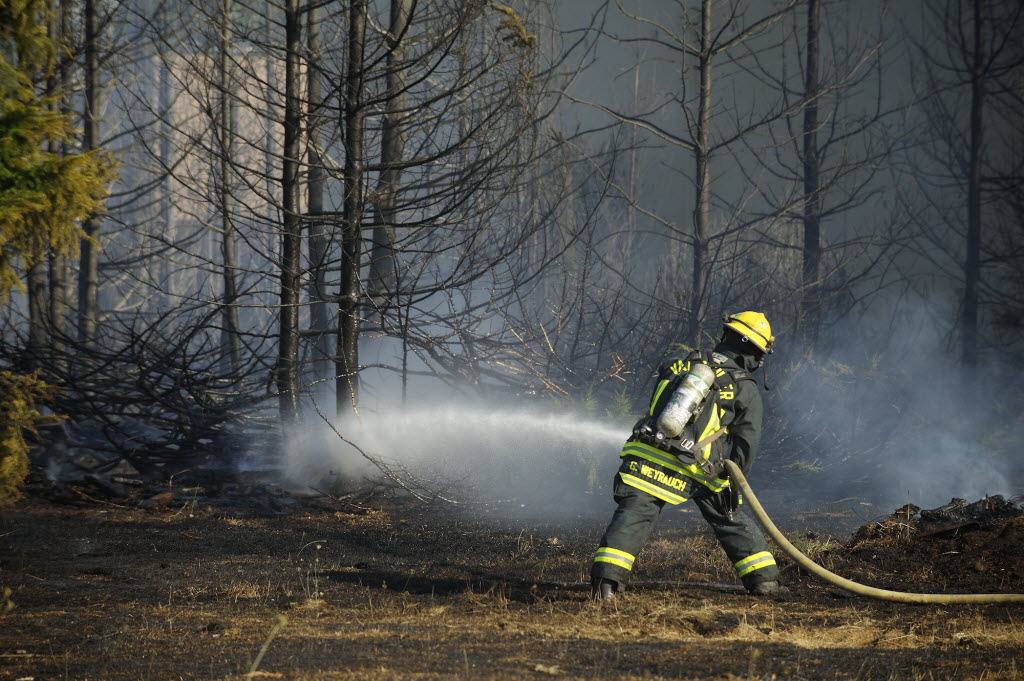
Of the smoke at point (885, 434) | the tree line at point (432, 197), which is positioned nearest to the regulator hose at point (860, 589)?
the tree line at point (432, 197)

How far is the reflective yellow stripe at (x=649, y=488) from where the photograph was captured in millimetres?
4941

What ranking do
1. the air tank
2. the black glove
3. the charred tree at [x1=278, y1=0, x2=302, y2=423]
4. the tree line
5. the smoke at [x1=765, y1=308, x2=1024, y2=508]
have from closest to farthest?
the air tank
the black glove
the tree line
the charred tree at [x1=278, y1=0, x2=302, y2=423]
the smoke at [x1=765, y1=308, x2=1024, y2=508]

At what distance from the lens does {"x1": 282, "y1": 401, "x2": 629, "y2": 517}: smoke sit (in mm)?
9188

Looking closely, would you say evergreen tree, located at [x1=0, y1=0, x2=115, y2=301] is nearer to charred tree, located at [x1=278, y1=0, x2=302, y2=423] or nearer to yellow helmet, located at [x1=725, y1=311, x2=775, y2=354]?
charred tree, located at [x1=278, y1=0, x2=302, y2=423]

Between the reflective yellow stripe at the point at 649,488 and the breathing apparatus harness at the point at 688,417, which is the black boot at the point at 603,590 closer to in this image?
the reflective yellow stripe at the point at 649,488

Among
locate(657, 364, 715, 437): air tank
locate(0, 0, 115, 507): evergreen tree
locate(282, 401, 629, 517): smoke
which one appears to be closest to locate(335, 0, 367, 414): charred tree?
locate(282, 401, 629, 517): smoke

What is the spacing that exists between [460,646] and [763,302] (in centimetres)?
893

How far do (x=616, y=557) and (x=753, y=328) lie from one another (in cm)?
165

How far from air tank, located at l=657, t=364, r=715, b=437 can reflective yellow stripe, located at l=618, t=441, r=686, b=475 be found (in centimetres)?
18

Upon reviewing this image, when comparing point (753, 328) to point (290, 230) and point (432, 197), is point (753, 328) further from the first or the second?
point (290, 230)

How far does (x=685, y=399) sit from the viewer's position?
488cm

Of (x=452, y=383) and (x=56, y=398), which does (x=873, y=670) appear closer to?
(x=452, y=383)

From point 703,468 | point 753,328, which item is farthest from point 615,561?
point 753,328

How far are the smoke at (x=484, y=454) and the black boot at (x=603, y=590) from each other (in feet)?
13.1
